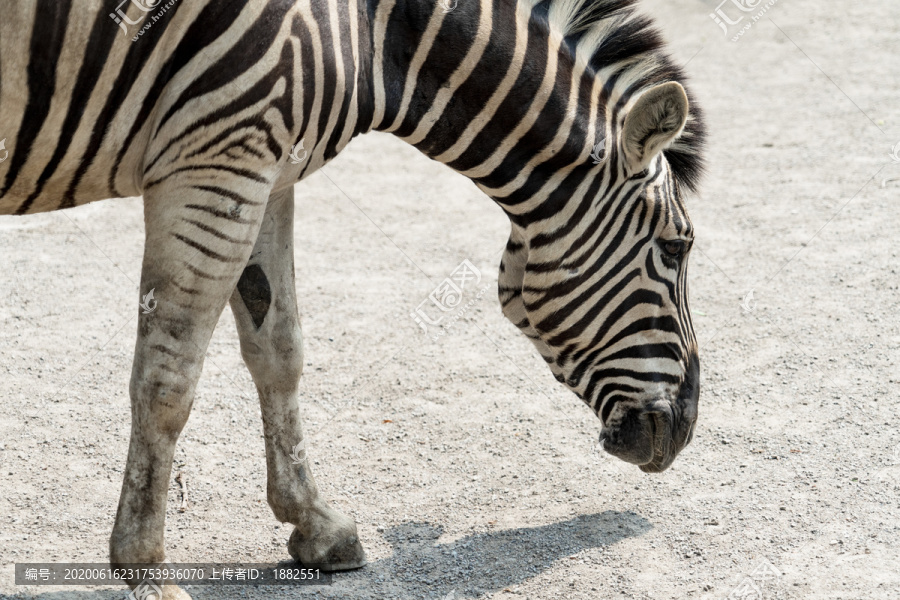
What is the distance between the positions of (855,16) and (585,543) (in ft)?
39.0

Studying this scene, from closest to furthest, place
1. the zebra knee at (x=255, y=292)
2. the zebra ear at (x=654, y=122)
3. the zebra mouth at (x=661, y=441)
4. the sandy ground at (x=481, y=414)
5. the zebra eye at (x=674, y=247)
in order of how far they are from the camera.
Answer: the zebra ear at (x=654, y=122) → the zebra eye at (x=674, y=247) → the zebra mouth at (x=661, y=441) → the zebra knee at (x=255, y=292) → the sandy ground at (x=481, y=414)

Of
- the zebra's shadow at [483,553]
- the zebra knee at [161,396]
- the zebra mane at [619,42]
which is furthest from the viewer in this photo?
the zebra's shadow at [483,553]

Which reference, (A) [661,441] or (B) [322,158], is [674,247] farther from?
(B) [322,158]

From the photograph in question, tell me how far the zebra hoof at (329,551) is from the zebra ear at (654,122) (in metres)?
2.29

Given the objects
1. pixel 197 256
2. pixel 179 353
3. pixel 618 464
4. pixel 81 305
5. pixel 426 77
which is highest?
pixel 426 77

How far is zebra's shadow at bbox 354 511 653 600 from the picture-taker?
14.9 ft

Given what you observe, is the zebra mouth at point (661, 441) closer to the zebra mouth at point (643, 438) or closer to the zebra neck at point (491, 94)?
the zebra mouth at point (643, 438)

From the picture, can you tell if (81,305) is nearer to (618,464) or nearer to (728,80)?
(618,464)

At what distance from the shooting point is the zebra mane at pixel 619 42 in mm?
4074

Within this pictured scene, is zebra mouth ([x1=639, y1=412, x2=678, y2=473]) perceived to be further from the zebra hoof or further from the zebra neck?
the zebra hoof

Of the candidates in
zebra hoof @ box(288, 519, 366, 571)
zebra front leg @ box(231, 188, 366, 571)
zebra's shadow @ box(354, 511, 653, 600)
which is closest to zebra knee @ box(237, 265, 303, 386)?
zebra front leg @ box(231, 188, 366, 571)

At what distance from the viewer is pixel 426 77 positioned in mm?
3908

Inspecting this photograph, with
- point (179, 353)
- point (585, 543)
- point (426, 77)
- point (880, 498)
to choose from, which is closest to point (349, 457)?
point (585, 543)
